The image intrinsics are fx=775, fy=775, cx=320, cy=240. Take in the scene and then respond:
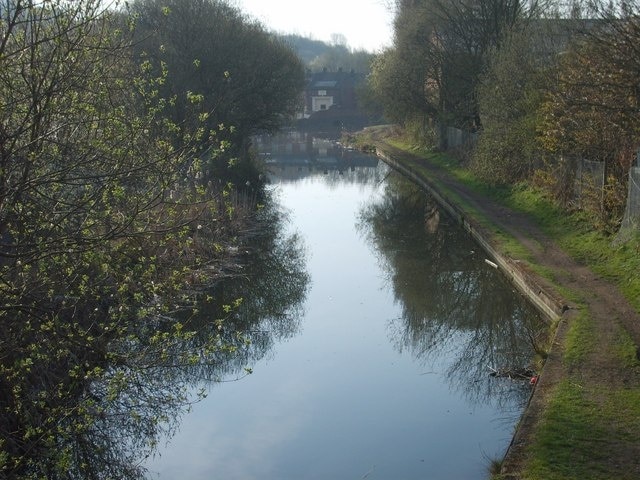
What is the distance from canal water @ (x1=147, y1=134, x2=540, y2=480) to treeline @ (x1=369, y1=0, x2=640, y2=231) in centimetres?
392

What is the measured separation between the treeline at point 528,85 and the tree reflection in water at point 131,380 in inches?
325

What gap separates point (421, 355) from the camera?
13.8 meters

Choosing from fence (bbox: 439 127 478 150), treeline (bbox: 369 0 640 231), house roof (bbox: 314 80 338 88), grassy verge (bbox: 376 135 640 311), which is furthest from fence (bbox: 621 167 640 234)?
house roof (bbox: 314 80 338 88)

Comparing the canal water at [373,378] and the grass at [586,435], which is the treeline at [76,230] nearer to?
the canal water at [373,378]

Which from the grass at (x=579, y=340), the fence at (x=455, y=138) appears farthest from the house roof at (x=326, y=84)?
the grass at (x=579, y=340)

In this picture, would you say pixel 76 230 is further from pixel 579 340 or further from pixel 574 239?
pixel 574 239

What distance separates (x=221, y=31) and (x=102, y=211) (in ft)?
83.7

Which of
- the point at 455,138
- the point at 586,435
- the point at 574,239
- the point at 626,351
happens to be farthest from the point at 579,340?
the point at 455,138

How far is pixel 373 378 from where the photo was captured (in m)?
12.7

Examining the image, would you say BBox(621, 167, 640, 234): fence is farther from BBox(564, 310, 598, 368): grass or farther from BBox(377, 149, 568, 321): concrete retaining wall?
BBox(564, 310, 598, 368): grass

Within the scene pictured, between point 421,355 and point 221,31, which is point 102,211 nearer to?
point 421,355

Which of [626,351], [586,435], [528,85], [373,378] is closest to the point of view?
[586,435]

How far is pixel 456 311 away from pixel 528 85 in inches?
456

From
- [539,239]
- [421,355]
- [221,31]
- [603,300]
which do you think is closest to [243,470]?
[421,355]
